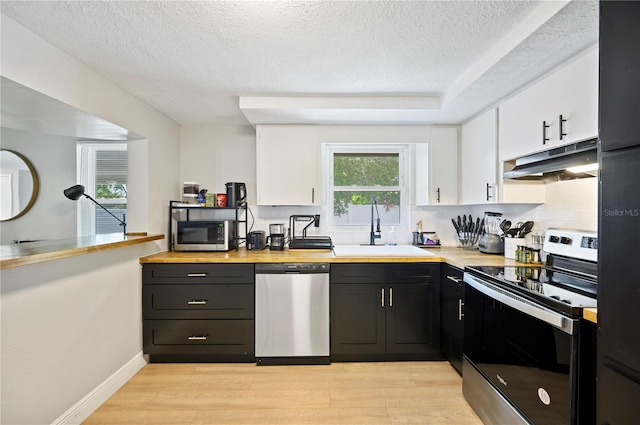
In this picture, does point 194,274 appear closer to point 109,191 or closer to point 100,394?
point 100,394

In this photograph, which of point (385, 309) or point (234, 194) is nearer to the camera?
point (385, 309)

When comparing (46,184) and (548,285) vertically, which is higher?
(46,184)

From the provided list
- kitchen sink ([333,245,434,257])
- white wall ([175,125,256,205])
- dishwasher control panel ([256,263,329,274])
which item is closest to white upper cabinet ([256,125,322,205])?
white wall ([175,125,256,205])

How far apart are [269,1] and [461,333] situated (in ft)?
7.84

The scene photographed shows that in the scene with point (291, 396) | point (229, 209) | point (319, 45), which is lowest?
point (291, 396)

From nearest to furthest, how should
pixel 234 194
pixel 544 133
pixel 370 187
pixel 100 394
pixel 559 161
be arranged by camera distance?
pixel 559 161, pixel 544 133, pixel 100 394, pixel 234 194, pixel 370 187

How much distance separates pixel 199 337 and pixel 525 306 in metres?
2.32

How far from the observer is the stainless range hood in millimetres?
→ 1541

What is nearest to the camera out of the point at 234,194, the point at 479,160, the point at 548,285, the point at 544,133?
the point at 548,285

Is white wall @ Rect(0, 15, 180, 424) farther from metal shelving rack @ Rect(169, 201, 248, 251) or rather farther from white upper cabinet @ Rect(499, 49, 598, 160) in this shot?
white upper cabinet @ Rect(499, 49, 598, 160)

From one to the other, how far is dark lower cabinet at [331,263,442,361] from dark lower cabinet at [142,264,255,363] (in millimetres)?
731

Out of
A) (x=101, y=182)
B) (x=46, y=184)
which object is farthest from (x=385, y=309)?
(x=46, y=184)

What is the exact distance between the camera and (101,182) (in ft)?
10.9

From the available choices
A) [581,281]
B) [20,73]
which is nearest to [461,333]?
[581,281]
